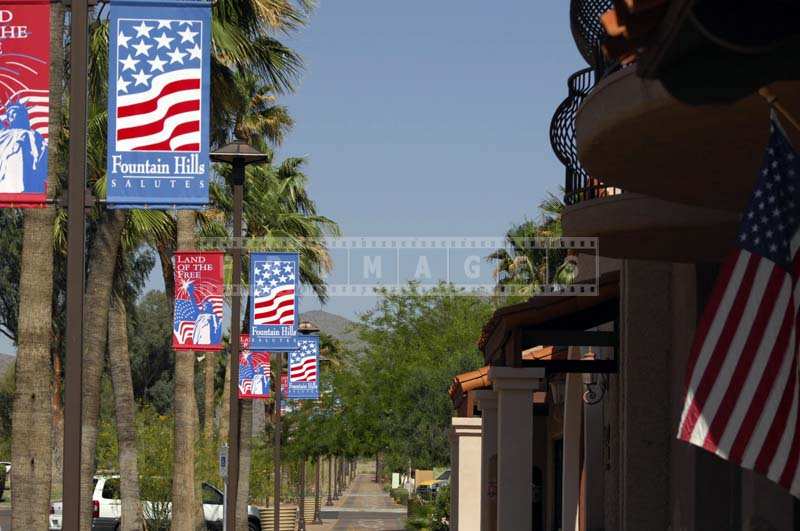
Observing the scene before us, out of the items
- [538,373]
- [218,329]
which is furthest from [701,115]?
[218,329]

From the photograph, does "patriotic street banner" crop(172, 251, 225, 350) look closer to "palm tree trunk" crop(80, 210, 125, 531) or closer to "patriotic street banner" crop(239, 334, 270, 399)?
"palm tree trunk" crop(80, 210, 125, 531)

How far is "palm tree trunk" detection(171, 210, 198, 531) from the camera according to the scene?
3084cm

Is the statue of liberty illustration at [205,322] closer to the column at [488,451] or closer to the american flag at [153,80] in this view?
the column at [488,451]

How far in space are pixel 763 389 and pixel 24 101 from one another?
317 inches

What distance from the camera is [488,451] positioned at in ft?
74.3

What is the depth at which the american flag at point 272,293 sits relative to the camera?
2589 centimetres

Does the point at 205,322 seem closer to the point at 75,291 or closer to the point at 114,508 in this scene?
the point at 75,291

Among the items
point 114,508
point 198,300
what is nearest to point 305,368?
point 114,508

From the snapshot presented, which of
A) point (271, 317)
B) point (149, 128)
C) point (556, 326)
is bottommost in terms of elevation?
point (556, 326)

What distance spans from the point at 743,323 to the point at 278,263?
67.0 ft

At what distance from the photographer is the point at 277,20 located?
2864 cm

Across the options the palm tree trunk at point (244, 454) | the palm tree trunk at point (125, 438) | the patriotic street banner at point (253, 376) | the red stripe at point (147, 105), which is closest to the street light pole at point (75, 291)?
the red stripe at point (147, 105)

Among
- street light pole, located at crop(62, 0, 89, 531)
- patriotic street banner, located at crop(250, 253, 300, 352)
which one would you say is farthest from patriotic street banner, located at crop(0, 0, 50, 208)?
patriotic street banner, located at crop(250, 253, 300, 352)

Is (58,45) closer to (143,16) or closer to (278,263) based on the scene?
(143,16)
